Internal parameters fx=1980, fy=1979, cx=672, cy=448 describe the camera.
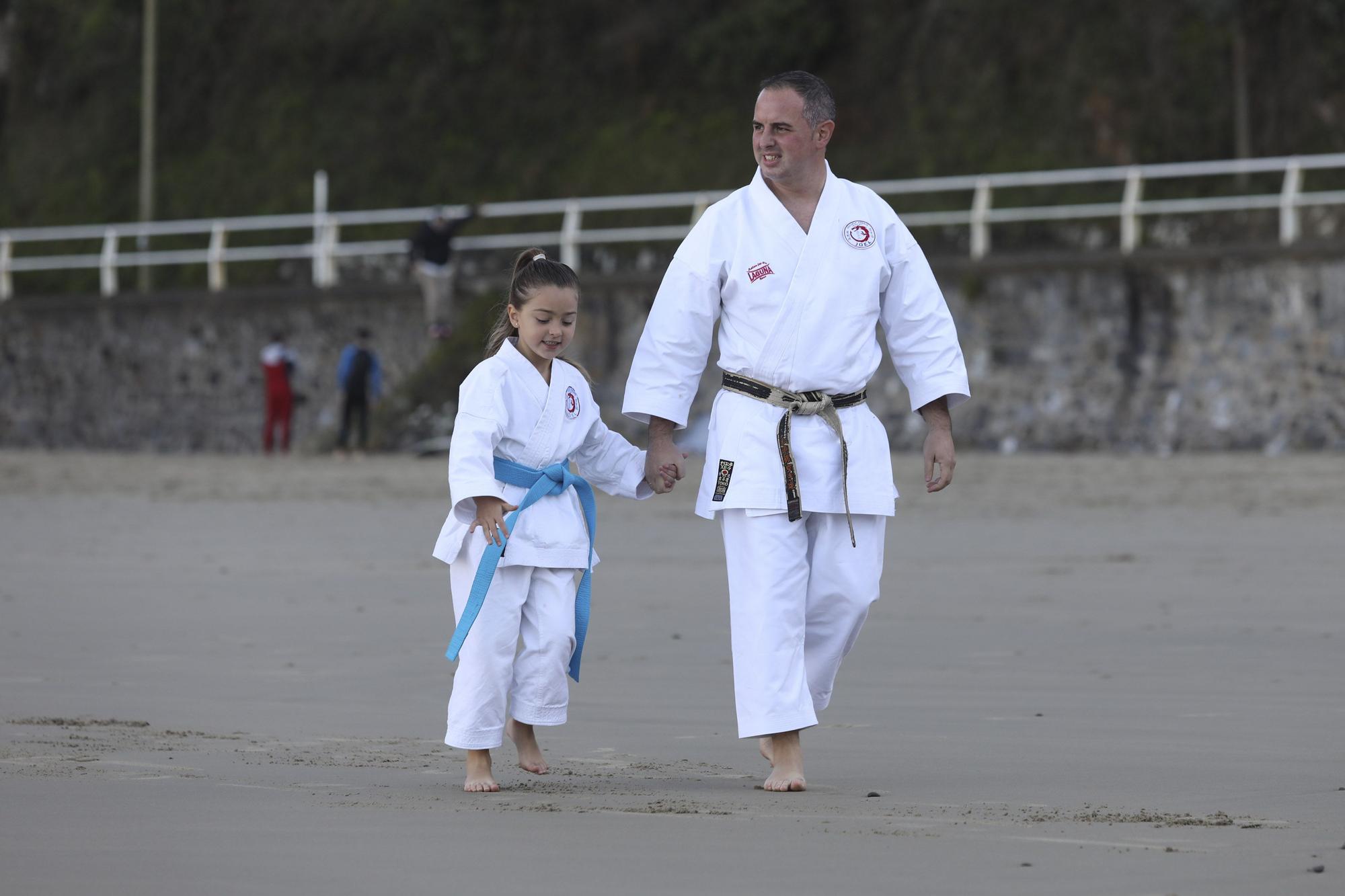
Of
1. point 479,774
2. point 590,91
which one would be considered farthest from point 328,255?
point 479,774

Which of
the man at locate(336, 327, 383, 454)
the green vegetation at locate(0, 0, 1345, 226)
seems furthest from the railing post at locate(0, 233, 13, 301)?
the man at locate(336, 327, 383, 454)

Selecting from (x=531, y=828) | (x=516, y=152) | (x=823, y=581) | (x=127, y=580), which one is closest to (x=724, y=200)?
(x=823, y=581)

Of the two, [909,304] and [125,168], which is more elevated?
[125,168]

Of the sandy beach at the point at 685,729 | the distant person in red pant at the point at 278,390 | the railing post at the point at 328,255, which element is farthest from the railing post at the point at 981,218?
the distant person in red pant at the point at 278,390

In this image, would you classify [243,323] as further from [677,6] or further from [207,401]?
[677,6]

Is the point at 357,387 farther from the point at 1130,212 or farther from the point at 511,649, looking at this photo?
the point at 511,649

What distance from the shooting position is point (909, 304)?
4.83m

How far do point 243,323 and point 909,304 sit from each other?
62.6 feet

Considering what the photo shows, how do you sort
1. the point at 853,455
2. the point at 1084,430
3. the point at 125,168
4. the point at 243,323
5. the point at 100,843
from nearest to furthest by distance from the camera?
the point at 100,843 → the point at 853,455 → the point at 1084,430 → the point at 243,323 → the point at 125,168

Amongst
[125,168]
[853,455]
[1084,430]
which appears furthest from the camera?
[125,168]

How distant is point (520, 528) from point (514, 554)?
0.20ft

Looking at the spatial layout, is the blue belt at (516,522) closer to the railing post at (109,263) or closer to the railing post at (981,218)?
the railing post at (981,218)

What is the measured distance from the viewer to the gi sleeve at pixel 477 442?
4418 mm

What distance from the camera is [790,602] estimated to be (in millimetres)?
4574
